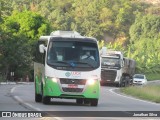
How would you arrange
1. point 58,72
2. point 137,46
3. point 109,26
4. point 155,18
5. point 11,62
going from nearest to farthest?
point 58,72 < point 11,62 < point 137,46 < point 155,18 < point 109,26

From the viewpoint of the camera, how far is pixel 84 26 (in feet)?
533

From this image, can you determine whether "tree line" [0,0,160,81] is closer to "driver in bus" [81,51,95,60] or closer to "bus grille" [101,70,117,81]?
"bus grille" [101,70,117,81]

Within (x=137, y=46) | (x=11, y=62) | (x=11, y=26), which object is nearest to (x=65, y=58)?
(x=11, y=62)

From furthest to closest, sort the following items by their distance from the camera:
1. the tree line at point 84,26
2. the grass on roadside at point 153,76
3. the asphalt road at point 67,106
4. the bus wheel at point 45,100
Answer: the grass on roadside at point 153,76 < the tree line at point 84,26 < the bus wheel at point 45,100 < the asphalt road at point 67,106

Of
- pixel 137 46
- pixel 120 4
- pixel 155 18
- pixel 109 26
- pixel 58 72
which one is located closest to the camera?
pixel 58 72

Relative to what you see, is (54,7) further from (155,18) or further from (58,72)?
(58,72)

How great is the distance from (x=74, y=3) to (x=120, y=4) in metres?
13.6

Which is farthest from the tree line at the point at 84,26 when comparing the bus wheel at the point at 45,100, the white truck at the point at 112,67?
the bus wheel at the point at 45,100

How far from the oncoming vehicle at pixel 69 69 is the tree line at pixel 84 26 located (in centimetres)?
5432

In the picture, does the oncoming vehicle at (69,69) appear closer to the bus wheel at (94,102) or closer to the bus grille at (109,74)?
the bus wheel at (94,102)

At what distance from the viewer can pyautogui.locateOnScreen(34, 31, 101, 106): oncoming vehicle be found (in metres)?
26.0

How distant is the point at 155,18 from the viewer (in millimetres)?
159375

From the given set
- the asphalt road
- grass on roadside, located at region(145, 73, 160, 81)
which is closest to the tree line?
grass on roadside, located at region(145, 73, 160, 81)

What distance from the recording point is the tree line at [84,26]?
87125 millimetres
